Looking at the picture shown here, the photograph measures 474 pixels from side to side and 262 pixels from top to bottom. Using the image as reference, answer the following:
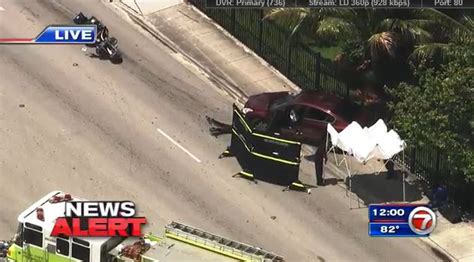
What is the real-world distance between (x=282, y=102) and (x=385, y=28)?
4262mm

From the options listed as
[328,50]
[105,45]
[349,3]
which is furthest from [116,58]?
[349,3]

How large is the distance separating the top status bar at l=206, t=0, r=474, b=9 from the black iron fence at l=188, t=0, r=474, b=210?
2846mm

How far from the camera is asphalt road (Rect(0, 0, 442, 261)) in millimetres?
33000

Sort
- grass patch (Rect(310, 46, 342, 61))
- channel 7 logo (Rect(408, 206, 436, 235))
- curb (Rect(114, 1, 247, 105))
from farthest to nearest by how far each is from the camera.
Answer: grass patch (Rect(310, 46, 342, 61))
curb (Rect(114, 1, 247, 105))
channel 7 logo (Rect(408, 206, 436, 235))

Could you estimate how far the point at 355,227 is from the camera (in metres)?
33.6

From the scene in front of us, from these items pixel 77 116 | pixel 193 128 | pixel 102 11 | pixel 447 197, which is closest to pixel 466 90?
pixel 447 197

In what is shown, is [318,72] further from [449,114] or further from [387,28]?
[449,114]

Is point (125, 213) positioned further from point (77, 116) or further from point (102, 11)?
point (102, 11)

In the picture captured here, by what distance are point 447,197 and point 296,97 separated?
6.55 m

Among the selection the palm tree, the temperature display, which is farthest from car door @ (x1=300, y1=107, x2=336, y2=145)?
the temperature display

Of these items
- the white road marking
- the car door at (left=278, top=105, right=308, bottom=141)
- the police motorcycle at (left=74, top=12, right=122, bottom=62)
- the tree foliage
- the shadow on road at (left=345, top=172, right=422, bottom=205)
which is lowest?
the shadow on road at (left=345, top=172, right=422, bottom=205)

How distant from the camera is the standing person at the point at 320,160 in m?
34.9

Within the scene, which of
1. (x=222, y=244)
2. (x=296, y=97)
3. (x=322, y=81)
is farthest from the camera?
(x=322, y=81)

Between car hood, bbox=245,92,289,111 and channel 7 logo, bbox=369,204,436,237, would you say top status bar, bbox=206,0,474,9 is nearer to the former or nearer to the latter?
car hood, bbox=245,92,289,111
